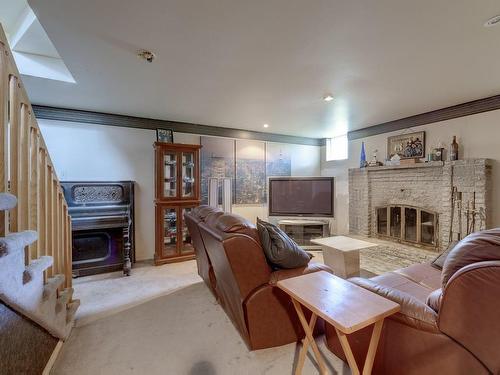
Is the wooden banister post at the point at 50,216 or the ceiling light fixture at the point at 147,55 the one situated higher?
the ceiling light fixture at the point at 147,55

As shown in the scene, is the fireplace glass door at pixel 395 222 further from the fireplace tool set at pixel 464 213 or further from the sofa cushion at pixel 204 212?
the sofa cushion at pixel 204 212

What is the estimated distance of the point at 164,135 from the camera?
3.97 m

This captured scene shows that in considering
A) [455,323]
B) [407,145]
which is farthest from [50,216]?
[407,145]

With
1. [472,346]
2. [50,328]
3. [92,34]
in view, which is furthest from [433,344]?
[92,34]

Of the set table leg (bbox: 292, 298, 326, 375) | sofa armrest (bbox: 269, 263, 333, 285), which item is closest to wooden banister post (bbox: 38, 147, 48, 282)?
sofa armrest (bbox: 269, 263, 333, 285)

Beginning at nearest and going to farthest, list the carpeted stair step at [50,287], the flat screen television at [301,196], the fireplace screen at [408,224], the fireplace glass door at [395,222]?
the carpeted stair step at [50,287] → the fireplace screen at [408,224] → the fireplace glass door at [395,222] → the flat screen television at [301,196]

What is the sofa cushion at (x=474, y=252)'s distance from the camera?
97cm

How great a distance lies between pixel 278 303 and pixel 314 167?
4375 millimetres

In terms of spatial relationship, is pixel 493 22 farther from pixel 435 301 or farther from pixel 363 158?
pixel 363 158

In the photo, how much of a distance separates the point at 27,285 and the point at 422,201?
15.9ft

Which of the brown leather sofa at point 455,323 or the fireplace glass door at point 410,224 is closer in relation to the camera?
the brown leather sofa at point 455,323

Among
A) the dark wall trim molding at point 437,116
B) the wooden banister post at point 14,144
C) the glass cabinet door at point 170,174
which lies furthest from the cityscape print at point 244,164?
the wooden banister post at point 14,144

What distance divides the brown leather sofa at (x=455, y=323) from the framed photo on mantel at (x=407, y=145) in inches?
134

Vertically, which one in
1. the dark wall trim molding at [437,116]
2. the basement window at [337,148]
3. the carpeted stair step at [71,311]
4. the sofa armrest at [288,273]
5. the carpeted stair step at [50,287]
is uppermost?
the dark wall trim molding at [437,116]
